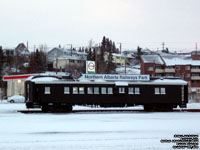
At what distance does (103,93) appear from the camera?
36781mm

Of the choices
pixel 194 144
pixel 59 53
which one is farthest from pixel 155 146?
pixel 59 53

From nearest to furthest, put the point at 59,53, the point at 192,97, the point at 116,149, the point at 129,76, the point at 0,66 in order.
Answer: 1. the point at 116,149
2. the point at 129,76
3. the point at 192,97
4. the point at 0,66
5. the point at 59,53

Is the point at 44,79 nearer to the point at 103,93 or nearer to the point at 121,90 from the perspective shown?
the point at 103,93

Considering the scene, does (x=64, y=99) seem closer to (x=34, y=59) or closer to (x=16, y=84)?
(x=16, y=84)

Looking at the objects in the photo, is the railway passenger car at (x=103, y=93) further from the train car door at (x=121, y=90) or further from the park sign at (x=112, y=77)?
the park sign at (x=112, y=77)

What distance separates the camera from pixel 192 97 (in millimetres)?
67125

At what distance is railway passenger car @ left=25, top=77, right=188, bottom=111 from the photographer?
3531 cm

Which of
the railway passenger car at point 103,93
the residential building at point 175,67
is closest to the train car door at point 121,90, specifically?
the railway passenger car at point 103,93

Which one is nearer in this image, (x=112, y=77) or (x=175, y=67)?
(x=112, y=77)

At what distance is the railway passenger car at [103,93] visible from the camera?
35.3 metres

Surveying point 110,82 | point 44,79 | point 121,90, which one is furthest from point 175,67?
point 44,79

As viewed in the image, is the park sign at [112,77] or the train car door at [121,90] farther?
the park sign at [112,77]

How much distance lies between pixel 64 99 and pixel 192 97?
1507 inches

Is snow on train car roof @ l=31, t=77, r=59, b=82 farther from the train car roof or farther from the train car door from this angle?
the train car door
